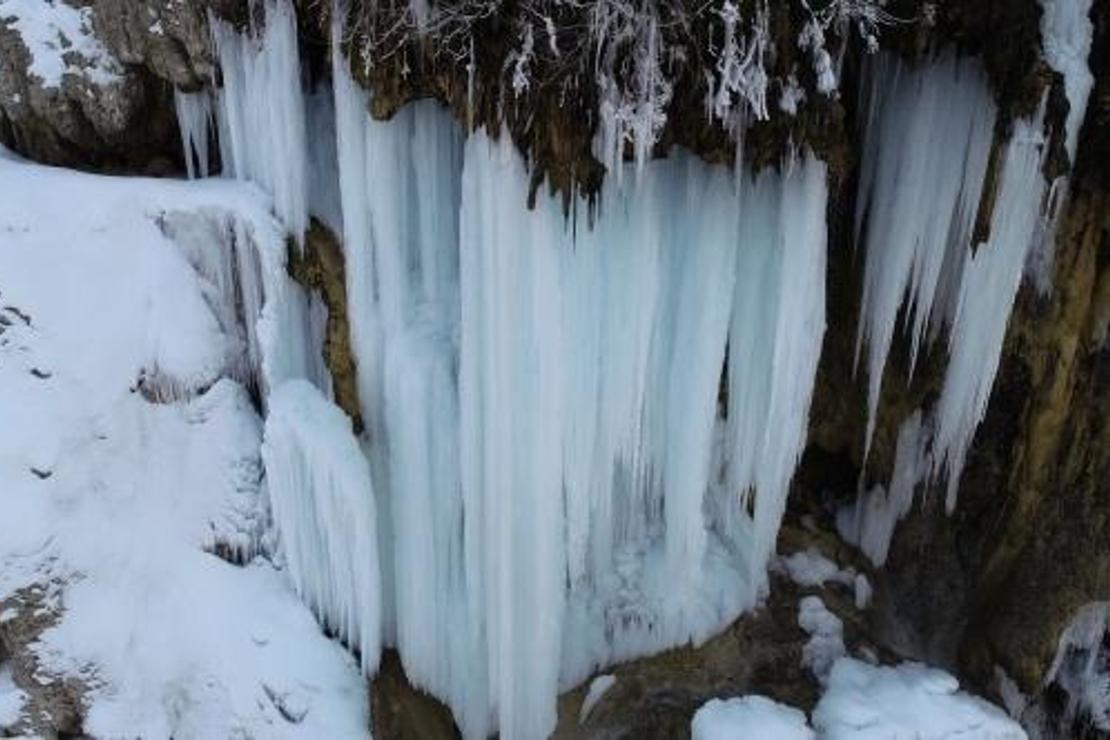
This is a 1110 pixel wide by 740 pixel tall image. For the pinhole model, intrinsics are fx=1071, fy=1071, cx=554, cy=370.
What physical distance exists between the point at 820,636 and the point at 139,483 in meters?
4.93

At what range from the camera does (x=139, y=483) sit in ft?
23.1

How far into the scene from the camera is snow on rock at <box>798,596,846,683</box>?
306 inches

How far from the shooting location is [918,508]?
28.0ft

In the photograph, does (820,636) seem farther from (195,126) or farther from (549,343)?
(195,126)

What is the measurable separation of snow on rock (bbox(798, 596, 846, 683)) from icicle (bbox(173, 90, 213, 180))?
17.7 feet

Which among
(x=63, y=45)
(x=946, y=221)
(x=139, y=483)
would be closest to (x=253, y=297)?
(x=139, y=483)

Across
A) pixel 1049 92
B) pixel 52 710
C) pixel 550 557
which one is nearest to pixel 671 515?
pixel 550 557

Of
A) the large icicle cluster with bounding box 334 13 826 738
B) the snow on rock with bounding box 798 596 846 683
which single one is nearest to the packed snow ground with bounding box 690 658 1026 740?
the snow on rock with bounding box 798 596 846 683

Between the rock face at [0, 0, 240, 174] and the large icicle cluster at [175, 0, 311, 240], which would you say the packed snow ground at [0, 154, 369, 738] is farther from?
the rock face at [0, 0, 240, 174]

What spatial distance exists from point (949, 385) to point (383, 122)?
425 centimetres

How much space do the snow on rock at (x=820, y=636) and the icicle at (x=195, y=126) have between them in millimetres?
5398

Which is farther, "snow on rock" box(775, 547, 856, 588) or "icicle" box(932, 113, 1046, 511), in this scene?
"snow on rock" box(775, 547, 856, 588)

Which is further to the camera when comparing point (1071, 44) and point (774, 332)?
point (774, 332)

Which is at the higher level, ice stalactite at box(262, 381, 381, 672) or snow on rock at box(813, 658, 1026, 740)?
ice stalactite at box(262, 381, 381, 672)
